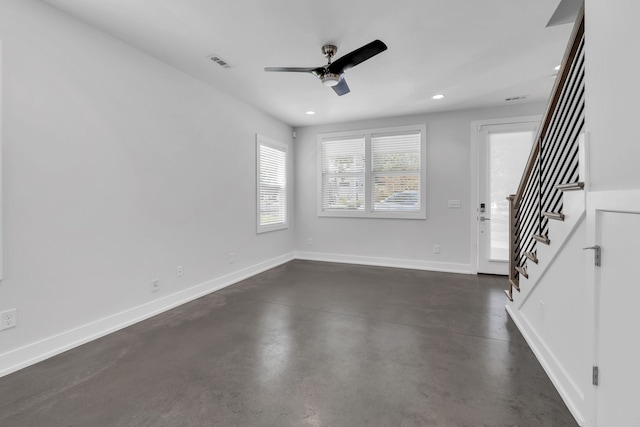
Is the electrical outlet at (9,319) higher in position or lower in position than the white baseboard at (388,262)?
higher

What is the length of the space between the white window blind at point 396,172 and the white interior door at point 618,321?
12.4 feet

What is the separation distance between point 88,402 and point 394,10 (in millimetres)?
3386

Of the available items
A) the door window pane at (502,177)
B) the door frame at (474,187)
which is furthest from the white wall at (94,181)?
the door window pane at (502,177)

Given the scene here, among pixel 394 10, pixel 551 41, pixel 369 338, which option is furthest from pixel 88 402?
pixel 551 41

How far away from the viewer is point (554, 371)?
1.96 metres

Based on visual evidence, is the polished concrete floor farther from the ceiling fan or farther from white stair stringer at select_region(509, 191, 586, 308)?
the ceiling fan

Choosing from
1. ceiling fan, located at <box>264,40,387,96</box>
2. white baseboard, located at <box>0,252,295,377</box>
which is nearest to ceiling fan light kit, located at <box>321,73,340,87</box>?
ceiling fan, located at <box>264,40,387,96</box>

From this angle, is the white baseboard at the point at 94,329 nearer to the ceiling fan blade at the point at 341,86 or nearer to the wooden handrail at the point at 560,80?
the ceiling fan blade at the point at 341,86

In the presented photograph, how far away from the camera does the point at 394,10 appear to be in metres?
2.32

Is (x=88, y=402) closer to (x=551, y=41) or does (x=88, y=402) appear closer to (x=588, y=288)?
(x=588, y=288)

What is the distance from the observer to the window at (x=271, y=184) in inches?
193

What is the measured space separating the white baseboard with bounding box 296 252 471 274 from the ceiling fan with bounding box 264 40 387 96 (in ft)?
10.8

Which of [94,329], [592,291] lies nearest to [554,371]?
[592,291]

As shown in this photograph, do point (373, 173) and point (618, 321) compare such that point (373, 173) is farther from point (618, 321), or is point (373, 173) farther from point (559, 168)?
point (618, 321)
